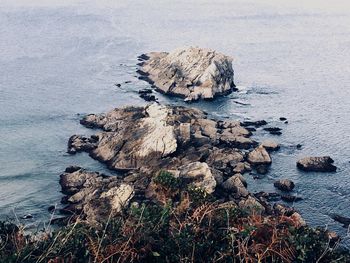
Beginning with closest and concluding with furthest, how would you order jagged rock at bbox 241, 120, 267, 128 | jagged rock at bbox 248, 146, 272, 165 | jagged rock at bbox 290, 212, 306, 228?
jagged rock at bbox 290, 212, 306, 228
jagged rock at bbox 248, 146, 272, 165
jagged rock at bbox 241, 120, 267, 128

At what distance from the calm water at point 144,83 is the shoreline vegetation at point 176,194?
103 inches

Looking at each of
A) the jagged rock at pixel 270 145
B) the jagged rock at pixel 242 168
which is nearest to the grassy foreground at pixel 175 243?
the jagged rock at pixel 242 168

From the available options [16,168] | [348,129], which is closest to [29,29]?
[16,168]

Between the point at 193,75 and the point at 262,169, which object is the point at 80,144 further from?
the point at 193,75

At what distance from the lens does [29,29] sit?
131 metres

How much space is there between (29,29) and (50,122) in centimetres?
7057

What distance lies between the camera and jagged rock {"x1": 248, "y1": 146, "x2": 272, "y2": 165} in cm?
5609

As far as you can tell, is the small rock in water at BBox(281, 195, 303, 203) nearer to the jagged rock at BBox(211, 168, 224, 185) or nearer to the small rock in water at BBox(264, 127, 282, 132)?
the jagged rock at BBox(211, 168, 224, 185)

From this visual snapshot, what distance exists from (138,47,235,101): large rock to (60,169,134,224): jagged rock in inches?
1273

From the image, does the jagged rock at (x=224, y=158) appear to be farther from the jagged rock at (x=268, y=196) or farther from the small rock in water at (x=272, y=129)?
the small rock in water at (x=272, y=129)

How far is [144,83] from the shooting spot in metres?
89.8

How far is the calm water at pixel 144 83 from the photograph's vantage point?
5356 cm

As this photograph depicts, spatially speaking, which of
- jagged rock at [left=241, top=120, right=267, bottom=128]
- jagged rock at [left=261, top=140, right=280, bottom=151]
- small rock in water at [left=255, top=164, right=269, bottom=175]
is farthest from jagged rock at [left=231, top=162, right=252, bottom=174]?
jagged rock at [left=241, top=120, right=267, bottom=128]

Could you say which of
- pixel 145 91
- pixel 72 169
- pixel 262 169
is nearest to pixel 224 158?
pixel 262 169
